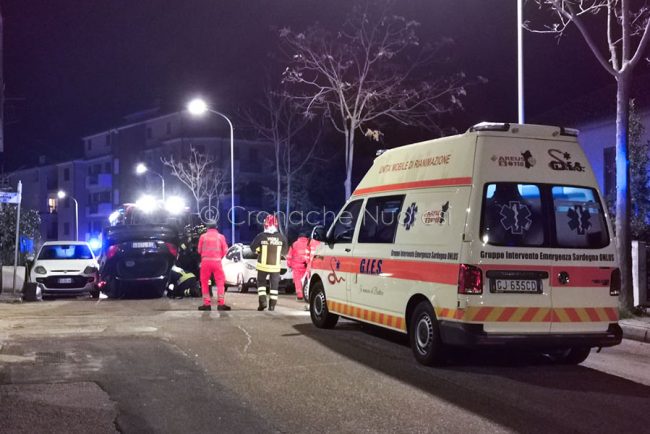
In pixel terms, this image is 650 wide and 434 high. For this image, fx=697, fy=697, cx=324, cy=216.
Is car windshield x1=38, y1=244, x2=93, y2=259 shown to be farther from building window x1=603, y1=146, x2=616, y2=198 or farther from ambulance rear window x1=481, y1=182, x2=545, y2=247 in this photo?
building window x1=603, y1=146, x2=616, y2=198

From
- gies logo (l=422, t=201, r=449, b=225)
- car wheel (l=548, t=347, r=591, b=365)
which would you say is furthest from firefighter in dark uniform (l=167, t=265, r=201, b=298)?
car wheel (l=548, t=347, r=591, b=365)

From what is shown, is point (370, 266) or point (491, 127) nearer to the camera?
point (491, 127)

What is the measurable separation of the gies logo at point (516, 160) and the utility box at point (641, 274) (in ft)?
23.2

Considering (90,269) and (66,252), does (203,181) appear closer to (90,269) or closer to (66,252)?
(66,252)

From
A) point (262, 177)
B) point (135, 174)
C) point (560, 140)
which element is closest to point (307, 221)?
point (262, 177)

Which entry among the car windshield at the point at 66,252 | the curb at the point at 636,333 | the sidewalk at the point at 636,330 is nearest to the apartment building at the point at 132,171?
the car windshield at the point at 66,252

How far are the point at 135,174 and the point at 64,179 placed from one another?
16057 mm

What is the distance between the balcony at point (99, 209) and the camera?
69.8m

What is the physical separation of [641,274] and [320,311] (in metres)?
6.65

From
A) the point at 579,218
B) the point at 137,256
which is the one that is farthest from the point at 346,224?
the point at 137,256

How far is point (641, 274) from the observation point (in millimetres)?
13258

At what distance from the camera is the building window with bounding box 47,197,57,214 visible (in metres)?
78.1

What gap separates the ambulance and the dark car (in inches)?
348

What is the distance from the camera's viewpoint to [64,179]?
76.1 meters
